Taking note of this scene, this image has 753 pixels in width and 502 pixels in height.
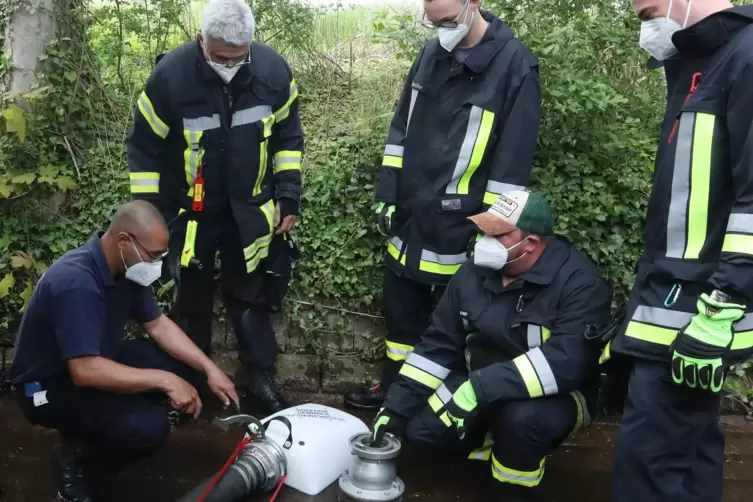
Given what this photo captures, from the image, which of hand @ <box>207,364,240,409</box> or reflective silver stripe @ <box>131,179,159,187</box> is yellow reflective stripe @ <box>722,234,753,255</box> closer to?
hand @ <box>207,364,240,409</box>

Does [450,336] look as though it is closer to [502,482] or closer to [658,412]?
[502,482]

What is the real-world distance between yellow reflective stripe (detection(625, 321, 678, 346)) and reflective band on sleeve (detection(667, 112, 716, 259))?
0.84 ft

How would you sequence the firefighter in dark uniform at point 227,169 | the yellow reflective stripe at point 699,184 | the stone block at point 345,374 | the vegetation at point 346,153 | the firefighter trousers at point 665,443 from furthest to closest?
1. the stone block at point 345,374
2. the vegetation at point 346,153
3. the firefighter in dark uniform at point 227,169
4. the firefighter trousers at point 665,443
5. the yellow reflective stripe at point 699,184

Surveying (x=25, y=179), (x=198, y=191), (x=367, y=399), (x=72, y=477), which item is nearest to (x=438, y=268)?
(x=367, y=399)

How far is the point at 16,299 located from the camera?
441cm

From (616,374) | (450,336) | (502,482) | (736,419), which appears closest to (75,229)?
(450,336)

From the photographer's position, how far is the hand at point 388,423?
309 centimetres

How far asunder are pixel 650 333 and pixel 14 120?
3.85 metres

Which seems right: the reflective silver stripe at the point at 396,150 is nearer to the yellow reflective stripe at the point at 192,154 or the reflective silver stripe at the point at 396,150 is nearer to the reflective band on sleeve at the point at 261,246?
the reflective band on sleeve at the point at 261,246

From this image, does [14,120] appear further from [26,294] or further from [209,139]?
[209,139]

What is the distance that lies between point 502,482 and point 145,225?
6.19 feet

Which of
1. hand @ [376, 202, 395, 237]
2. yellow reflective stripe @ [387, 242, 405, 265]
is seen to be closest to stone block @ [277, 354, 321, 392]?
yellow reflective stripe @ [387, 242, 405, 265]

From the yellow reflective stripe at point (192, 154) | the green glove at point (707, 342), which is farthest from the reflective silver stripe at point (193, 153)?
the green glove at point (707, 342)

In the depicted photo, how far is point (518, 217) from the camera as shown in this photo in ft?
10.3
